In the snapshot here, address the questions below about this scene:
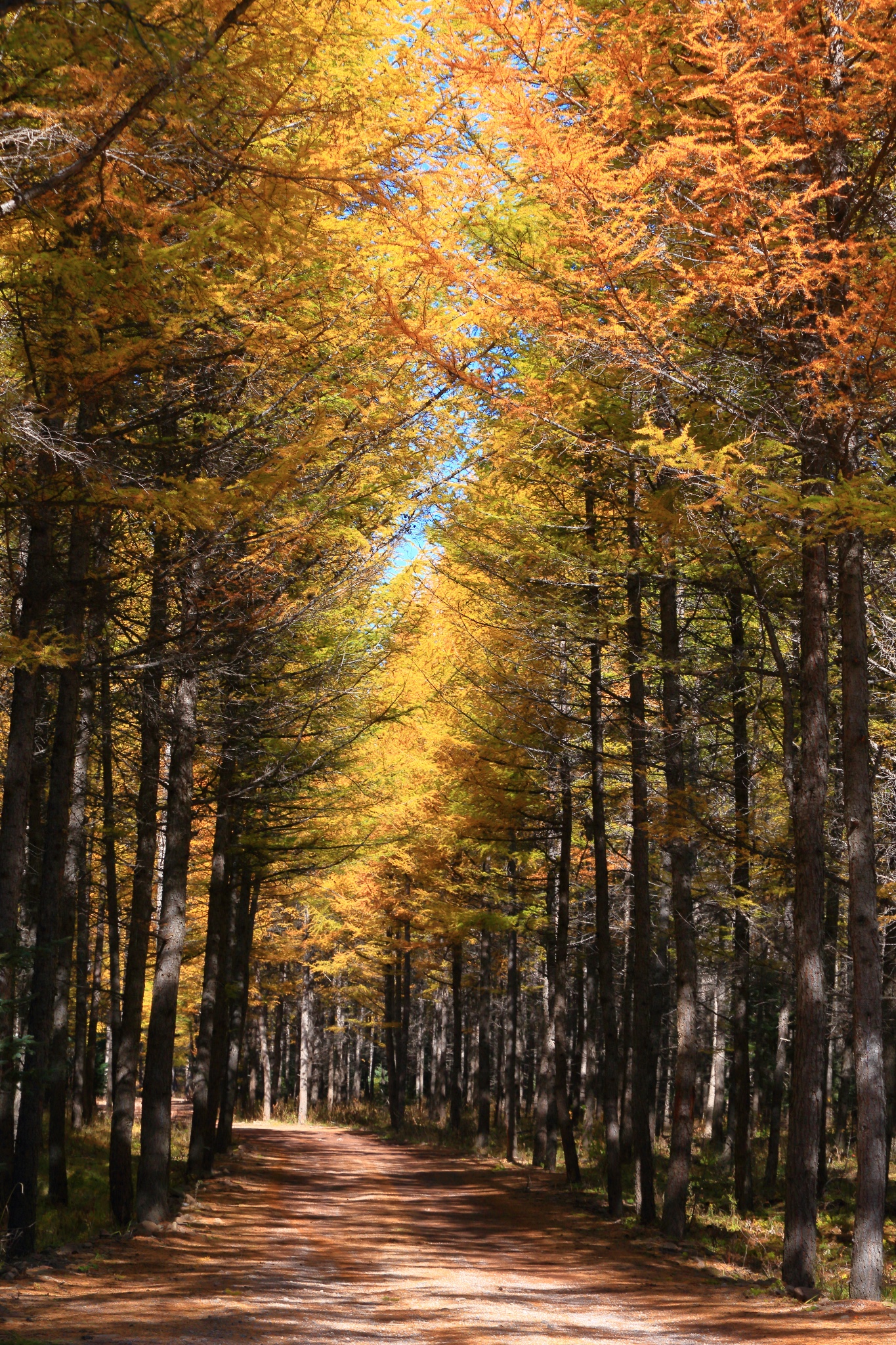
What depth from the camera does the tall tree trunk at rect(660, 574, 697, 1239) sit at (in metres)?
13.3

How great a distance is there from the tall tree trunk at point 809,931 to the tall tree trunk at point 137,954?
253 inches

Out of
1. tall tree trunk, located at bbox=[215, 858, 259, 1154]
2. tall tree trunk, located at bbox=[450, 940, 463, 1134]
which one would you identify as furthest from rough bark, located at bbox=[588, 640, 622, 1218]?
tall tree trunk, located at bbox=[450, 940, 463, 1134]

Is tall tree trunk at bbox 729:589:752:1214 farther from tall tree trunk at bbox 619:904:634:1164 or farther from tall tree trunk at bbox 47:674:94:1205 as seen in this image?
tall tree trunk at bbox 47:674:94:1205

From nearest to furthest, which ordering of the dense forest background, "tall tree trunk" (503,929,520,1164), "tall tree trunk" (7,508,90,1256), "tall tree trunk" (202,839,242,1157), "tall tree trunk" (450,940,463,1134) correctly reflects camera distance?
the dense forest background
"tall tree trunk" (7,508,90,1256)
"tall tree trunk" (202,839,242,1157)
"tall tree trunk" (503,929,520,1164)
"tall tree trunk" (450,940,463,1134)

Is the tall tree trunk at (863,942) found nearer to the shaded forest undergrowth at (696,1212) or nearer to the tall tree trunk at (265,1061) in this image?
the shaded forest undergrowth at (696,1212)

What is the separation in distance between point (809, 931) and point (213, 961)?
33.8 ft

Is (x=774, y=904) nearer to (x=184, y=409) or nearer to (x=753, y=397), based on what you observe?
(x=753, y=397)

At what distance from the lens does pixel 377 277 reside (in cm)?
930

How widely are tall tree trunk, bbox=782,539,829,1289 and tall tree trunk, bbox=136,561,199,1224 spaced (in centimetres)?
606

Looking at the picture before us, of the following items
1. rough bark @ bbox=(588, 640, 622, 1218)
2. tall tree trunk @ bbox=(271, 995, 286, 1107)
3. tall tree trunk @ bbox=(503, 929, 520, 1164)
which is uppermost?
rough bark @ bbox=(588, 640, 622, 1218)

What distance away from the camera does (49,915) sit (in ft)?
35.2

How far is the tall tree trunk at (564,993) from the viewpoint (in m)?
19.1

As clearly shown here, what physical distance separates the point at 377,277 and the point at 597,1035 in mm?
30384

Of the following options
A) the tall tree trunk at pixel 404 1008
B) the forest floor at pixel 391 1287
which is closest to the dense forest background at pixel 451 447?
the forest floor at pixel 391 1287
